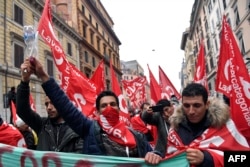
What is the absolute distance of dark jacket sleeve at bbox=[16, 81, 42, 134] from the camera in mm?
2484

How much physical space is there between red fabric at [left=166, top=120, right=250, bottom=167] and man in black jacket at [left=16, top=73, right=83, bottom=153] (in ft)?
3.02

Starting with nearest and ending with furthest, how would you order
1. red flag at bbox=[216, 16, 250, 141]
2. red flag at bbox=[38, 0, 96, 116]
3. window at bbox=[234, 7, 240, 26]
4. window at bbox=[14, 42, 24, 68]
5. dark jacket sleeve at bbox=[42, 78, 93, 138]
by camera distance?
1. dark jacket sleeve at bbox=[42, 78, 93, 138]
2. red flag at bbox=[216, 16, 250, 141]
3. red flag at bbox=[38, 0, 96, 116]
4. window at bbox=[14, 42, 24, 68]
5. window at bbox=[234, 7, 240, 26]

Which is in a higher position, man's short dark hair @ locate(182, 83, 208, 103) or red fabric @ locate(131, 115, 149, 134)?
man's short dark hair @ locate(182, 83, 208, 103)


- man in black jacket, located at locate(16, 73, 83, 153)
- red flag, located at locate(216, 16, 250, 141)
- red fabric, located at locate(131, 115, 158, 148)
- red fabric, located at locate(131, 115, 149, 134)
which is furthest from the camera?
red fabric, located at locate(131, 115, 149, 134)

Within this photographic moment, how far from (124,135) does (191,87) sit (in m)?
0.67

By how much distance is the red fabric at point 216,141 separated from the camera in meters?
2.20

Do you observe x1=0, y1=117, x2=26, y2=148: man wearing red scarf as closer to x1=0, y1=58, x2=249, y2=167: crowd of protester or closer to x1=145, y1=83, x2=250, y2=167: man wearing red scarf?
x1=0, y1=58, x2=249, y2=167: crowd of protester

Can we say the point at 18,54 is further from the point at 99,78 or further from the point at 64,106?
the point at 64,106

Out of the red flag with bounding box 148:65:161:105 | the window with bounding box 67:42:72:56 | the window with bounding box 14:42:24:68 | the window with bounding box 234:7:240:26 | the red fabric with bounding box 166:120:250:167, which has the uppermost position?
the window with bounding box 234:7:240:26

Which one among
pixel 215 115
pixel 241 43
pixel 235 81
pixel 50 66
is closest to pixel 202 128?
pixel 215 115

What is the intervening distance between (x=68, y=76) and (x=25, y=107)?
108 inches

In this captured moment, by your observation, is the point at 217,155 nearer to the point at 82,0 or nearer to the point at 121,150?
the point at 121,150

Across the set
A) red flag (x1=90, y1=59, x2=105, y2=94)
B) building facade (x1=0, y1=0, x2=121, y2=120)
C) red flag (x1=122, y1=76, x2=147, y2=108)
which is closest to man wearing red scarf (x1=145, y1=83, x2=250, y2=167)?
red flag (x1=90, y1=59, x2=105, y2=94)

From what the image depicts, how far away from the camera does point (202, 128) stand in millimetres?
2307
